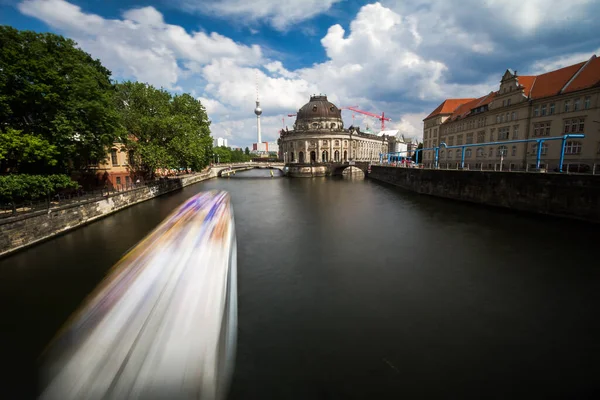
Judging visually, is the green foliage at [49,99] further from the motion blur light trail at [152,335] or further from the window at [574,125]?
the window at [574,125]

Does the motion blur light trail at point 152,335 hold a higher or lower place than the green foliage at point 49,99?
lower

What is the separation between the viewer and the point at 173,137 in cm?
3353

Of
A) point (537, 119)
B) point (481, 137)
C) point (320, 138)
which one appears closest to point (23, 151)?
point (537, 119)

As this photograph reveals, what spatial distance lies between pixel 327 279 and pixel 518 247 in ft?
38.5

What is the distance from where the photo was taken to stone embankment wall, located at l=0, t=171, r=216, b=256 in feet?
45.7

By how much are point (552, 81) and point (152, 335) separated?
51.1 metres

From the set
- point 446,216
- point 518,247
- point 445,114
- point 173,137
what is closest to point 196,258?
point 518,247

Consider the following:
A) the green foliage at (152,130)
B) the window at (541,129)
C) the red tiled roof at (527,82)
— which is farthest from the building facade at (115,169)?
the red tiled roof at (527,82)

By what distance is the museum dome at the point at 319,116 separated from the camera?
97688 mm

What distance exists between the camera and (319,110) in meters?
98.4

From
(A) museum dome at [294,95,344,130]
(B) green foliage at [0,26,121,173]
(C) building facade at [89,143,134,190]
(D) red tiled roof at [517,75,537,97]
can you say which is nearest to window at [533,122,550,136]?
(D) red tiled roof at [517,75,537,97]

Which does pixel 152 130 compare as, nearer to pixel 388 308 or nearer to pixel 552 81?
pixel 388 308

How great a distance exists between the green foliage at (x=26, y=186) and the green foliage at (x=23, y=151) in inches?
45.3

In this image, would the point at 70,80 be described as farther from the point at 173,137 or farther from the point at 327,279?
the point at 327,279
